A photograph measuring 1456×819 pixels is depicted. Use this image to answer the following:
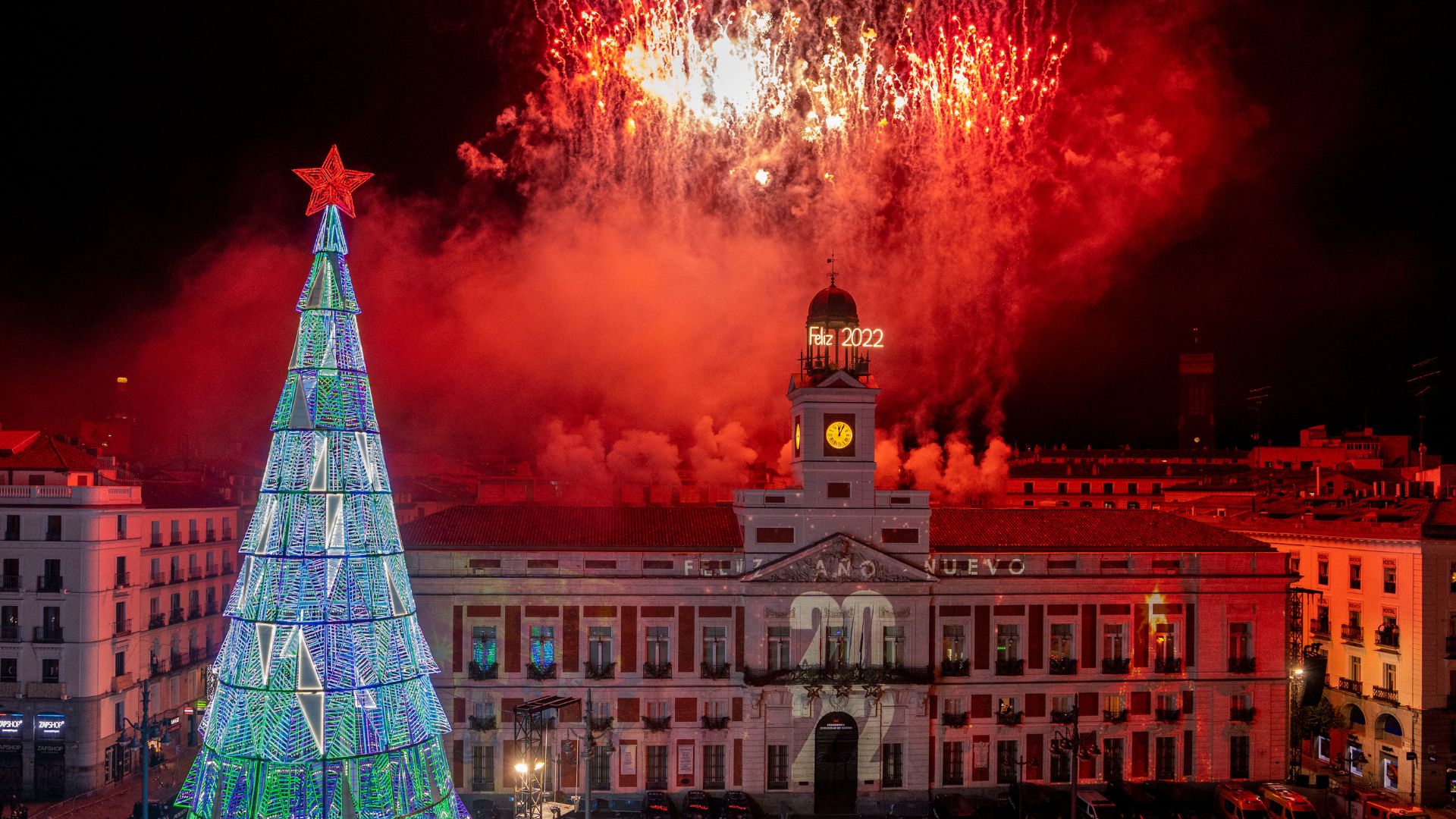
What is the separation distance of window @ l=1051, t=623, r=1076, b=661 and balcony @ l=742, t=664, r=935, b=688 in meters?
5.92

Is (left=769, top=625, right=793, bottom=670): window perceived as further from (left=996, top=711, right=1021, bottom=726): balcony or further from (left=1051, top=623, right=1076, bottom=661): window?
(left=1051, top=623, right=1076, bottom=661): window

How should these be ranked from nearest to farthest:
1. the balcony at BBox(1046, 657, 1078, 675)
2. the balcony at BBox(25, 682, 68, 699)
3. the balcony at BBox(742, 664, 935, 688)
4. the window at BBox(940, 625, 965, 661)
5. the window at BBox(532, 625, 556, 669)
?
the balcony at BBox(25, 682, 68, 699)
the balcony at BBox(742, 664, 935, 688)
the window at BBox(532, 625, 556, 669)
the window at BBox(940, 625, 965, 661)
the balcony at BBox(1046, 657, 1078, 675)

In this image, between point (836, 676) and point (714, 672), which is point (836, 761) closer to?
point (836, 676)

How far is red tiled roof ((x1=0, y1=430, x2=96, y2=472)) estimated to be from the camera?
4653cm

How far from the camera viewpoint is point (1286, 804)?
42.3 metres

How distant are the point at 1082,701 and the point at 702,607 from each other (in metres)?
16.8

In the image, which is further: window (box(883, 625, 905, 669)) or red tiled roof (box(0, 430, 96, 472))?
red tiled roof (box(0, 430, 96, 472))

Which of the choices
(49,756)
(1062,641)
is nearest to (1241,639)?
(1062,641)

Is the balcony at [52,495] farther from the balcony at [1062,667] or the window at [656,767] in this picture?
the balcony at [1062,667]

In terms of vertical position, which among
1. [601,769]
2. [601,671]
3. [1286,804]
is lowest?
[1286,804]

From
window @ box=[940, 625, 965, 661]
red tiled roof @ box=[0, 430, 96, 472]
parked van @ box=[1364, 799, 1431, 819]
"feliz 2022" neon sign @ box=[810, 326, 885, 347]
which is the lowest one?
parked van @ box=[1364, 799, 1431, 819]

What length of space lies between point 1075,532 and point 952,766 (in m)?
11.5

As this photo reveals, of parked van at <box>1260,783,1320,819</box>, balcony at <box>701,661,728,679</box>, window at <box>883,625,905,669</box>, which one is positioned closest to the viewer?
parked van at <box>1260,783,1320,819</box>

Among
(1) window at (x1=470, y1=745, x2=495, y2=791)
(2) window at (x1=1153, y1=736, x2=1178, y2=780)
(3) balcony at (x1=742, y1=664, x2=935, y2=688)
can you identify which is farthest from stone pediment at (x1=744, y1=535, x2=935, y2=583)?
(1) window at (x1=470, y1=745, x2=495, y2=791)
